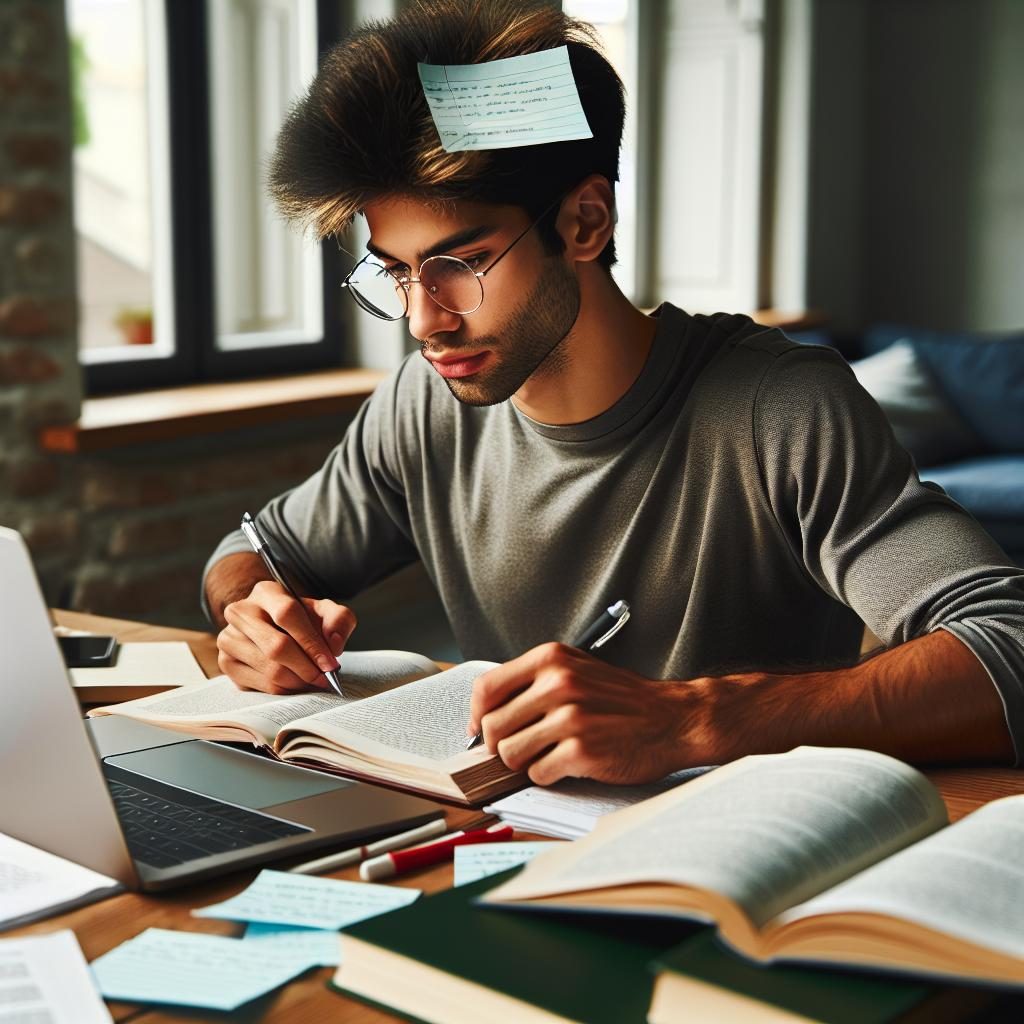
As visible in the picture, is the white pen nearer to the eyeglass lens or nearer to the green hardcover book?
the green hardcover book

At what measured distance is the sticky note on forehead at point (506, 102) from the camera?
52.2 inches

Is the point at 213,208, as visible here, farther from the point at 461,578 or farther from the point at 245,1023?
the point at 245,1023

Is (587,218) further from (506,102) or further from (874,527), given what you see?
(874,527)

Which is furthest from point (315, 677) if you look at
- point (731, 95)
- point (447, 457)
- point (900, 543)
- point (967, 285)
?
point (967, 285)

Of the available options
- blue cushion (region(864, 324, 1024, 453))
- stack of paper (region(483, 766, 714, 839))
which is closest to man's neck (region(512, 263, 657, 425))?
stack of paper (region(483, 766, 714, 839))

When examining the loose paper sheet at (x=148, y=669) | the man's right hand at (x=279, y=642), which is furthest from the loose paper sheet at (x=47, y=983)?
the loose paper sheet at (x=148, y=669)

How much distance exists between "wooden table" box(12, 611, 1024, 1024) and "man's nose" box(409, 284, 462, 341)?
1.89 feet

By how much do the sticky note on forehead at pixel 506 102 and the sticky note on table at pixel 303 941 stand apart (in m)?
0.80

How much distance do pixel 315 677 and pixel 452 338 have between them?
1.29 ft

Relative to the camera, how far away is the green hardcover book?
0.64 meters

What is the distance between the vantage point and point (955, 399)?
4430mm

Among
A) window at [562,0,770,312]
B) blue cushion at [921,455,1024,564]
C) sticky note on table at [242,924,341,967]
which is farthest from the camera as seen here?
window at [562,0,770,312]

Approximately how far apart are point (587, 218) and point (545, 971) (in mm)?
1022

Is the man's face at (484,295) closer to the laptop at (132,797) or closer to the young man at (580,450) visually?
the young man at (580,450)
